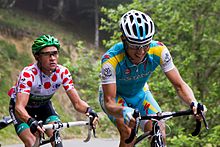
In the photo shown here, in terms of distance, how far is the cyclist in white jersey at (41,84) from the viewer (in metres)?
5.74

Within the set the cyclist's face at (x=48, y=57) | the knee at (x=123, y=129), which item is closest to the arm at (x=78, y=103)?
the cyclist's face at (x=48, y=57)

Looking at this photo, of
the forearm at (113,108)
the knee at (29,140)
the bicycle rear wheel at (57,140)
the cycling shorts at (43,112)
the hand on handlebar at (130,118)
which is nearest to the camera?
the hand on handlebar at (130,118)

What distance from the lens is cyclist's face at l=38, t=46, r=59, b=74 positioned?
5.84 m

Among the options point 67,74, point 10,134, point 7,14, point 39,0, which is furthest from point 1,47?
point 67,74

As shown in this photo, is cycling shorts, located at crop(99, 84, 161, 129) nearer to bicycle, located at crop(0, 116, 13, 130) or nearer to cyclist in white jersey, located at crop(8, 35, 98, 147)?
cyclist in white jersey, located at crop(8, 35, 98, 147)

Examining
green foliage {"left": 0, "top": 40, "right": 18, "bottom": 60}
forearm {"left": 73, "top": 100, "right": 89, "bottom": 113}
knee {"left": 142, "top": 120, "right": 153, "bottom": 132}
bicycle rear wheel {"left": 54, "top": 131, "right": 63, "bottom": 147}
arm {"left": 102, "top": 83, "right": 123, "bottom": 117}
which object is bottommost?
bicycle rear wheel {"left": 54, "top": 131, "right": 63, "bottom": 147}

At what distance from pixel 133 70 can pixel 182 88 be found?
57 cm

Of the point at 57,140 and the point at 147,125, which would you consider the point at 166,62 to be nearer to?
the point at 147,125

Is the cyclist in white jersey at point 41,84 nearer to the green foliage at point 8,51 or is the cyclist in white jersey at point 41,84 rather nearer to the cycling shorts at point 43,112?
the cycling shorts at point 43,112

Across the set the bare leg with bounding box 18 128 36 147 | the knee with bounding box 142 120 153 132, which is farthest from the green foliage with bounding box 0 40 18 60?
the knee with bounding box 142 120 153 132

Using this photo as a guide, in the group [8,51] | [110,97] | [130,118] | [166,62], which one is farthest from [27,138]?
[8,51]

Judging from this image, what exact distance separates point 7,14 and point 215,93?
71.3 ft

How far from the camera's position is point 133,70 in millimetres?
5340

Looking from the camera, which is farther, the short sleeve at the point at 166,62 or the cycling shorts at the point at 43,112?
the cycling shorts at the point at 43,112
